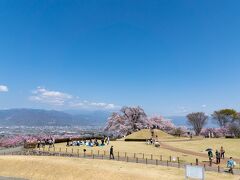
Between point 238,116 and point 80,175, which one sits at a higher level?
point 238,116

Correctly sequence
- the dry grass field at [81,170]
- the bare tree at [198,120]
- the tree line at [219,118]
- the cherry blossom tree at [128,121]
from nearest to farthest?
the dry grass field at [81,170] → the cherry blossom tree at [128,121] → the tree line at [219,118] → the bare tree at [198,120]

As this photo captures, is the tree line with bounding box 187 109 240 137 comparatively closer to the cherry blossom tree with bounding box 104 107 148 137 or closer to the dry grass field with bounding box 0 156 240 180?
the cherry blossom tree with bounding box 104 107 148 137

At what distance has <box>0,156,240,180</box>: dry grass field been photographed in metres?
34.4

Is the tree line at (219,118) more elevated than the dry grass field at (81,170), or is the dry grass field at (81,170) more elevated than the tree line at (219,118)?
the tree line at (219,118)

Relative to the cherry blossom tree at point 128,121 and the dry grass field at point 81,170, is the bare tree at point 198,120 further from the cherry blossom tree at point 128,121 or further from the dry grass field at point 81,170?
the dry grass field at point 81,170

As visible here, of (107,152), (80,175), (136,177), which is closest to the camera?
(136,177)

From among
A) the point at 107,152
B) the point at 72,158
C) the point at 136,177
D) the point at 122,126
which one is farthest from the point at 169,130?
the point at 136,177

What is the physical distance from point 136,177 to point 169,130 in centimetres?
8587

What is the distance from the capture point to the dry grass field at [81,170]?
3444 centimetres

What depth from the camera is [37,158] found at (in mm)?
45406

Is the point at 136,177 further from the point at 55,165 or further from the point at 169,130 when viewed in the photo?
the point at 169,130

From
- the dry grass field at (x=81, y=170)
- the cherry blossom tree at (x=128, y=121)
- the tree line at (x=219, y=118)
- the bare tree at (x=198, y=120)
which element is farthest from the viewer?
the bare tree at (x=198, y=120)

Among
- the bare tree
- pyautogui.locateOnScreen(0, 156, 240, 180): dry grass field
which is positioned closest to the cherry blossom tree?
the bare tree

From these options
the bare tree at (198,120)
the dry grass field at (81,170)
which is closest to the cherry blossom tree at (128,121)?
the bare tree at (198,120)
